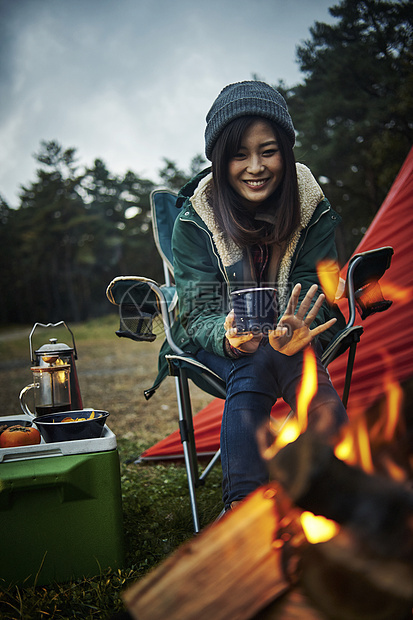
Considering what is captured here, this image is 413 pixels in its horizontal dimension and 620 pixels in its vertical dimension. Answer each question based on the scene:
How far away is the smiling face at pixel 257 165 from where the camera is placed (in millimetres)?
1436

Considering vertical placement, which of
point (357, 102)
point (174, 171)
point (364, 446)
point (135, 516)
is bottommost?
point (135, 516)

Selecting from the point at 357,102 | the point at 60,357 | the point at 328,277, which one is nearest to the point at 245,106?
the point at 328,277

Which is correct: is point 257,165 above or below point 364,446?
above

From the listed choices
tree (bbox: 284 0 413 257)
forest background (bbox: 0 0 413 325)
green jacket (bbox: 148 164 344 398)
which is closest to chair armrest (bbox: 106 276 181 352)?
green jacket (bbox: 148 164 344 398)

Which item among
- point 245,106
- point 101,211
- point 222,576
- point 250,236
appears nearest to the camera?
point 222,576

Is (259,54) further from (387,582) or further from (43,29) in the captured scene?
(387,582)

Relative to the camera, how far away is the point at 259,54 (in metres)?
6.37

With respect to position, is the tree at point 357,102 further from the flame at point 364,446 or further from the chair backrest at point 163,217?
the flame at point 364,446

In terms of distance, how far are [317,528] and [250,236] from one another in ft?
3.26

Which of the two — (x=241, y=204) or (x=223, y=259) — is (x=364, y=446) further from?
(x=241, y=204)

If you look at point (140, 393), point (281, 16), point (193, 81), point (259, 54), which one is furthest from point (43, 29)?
point (140, 393)

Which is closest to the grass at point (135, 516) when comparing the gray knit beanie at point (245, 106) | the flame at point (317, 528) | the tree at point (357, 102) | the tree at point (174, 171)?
the flame at point (317, 528)

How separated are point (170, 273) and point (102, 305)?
2363 cm

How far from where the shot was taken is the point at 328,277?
158 cm
